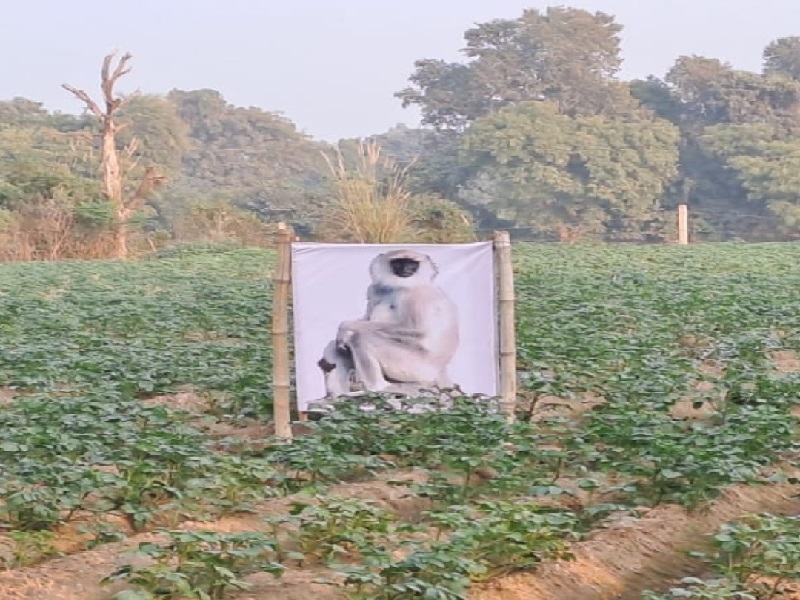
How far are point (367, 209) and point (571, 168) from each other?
1432cm

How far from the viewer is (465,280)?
23.9 ft

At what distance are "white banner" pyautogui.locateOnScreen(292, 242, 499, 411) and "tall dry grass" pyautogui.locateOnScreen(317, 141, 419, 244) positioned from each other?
49.7 ft

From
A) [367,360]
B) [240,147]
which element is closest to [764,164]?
[240,147]

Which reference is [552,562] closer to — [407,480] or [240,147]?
[407,480]

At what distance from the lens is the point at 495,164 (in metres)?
35.8

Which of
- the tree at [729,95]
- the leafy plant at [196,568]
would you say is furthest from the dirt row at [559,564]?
the tree at [729,95]

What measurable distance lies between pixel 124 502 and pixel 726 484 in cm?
237

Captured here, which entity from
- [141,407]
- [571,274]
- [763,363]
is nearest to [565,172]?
[571,274]

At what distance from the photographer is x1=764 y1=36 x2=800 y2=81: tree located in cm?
4734

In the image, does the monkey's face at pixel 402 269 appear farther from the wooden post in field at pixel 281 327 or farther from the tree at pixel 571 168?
the tree at pixel 571 168

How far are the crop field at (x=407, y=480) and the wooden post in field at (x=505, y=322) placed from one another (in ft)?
0.59

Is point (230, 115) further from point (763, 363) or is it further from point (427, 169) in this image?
point (763, 363)

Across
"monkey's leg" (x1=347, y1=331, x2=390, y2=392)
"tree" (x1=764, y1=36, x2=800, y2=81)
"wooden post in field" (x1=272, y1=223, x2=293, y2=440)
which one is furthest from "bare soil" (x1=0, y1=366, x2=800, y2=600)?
"tree" (x1=764, y1=36, x2=800, y2=81)

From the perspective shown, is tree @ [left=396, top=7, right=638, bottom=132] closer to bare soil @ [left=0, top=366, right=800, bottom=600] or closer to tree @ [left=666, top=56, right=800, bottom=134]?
tree @ [left=666, top=56, right=800, bottom=134]
